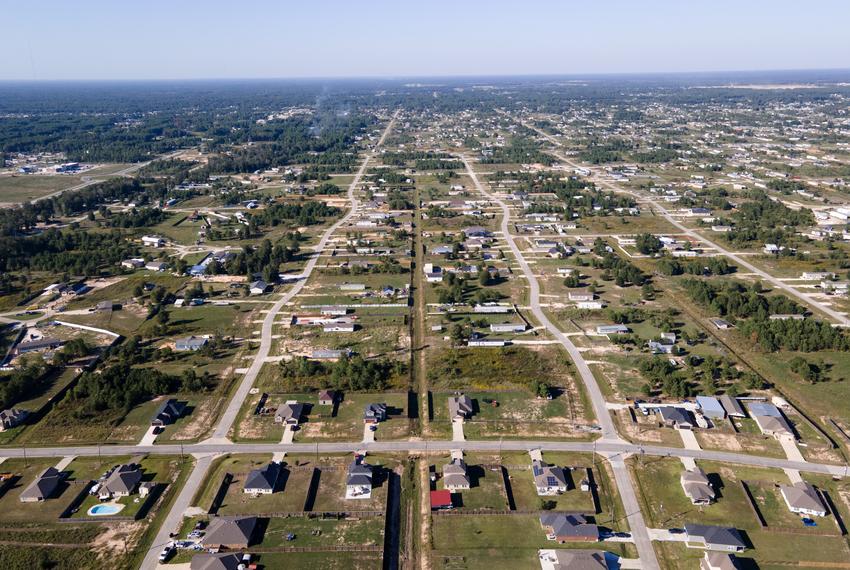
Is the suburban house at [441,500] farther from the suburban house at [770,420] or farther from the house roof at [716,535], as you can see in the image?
the suburban house at [770,420]

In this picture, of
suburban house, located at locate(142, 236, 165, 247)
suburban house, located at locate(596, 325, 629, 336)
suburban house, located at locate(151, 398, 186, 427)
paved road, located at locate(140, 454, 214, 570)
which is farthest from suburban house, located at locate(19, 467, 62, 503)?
suburban house, located at locate(142, 236, 165, 247)

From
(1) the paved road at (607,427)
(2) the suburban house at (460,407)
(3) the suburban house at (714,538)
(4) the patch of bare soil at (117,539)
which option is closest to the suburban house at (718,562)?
(3) the suburban house at (714,538)

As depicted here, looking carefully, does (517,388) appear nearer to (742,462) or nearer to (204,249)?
(742,462)

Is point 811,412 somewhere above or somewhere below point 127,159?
below

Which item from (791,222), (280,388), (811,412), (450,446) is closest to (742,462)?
(811,412)

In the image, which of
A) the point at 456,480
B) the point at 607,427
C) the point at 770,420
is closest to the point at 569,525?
the point at 456,480

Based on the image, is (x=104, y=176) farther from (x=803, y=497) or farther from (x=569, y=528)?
(x=803, y=497)
